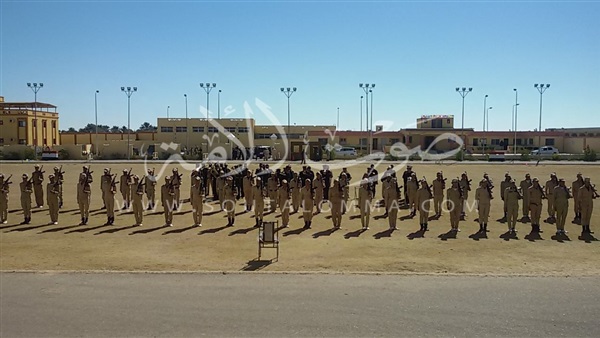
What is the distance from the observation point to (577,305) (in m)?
7.80

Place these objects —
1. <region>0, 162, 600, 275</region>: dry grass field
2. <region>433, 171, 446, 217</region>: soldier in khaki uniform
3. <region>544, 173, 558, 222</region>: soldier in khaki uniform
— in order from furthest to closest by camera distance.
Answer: <region>433, 171, 446, 217</region>: soldier in khaki uniform, <region>544, 173, 558, 222</region>: soldier in khaki uniform, <region>0, 162, 600, 275</region>: dry grass field

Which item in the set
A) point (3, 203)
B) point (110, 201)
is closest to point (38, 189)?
point (3, 203)

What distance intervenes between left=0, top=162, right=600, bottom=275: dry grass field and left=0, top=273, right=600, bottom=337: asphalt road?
979mm

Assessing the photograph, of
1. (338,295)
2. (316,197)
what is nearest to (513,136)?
(316,197)

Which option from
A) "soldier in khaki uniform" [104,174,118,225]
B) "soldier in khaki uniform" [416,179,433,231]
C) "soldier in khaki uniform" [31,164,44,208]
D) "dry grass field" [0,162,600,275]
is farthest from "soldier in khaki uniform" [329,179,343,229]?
"soldier in khaki uniform" [31,164,44,208]

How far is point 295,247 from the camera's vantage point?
40.2ft

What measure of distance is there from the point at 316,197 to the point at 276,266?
7736mm

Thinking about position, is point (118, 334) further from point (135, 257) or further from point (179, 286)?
point (135, 257)

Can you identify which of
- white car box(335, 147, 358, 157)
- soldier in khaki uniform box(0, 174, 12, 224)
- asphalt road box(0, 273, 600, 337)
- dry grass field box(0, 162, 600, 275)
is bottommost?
dry grass field box(0, 162, 600, 275)

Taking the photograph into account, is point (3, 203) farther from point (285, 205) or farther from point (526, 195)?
point (526, 195)

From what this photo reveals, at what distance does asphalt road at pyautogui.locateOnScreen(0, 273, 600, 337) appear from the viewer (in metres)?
6.80

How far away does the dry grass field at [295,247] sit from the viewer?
10.4 metres

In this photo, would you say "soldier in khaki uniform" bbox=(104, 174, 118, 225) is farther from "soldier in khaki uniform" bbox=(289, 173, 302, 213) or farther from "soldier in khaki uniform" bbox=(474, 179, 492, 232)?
"soldier in khaki uniform" bbox=(474, 179, 492, 232)

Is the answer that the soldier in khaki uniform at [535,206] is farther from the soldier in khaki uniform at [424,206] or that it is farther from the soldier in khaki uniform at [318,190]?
the soldier in khaki uniform at [318,190]
